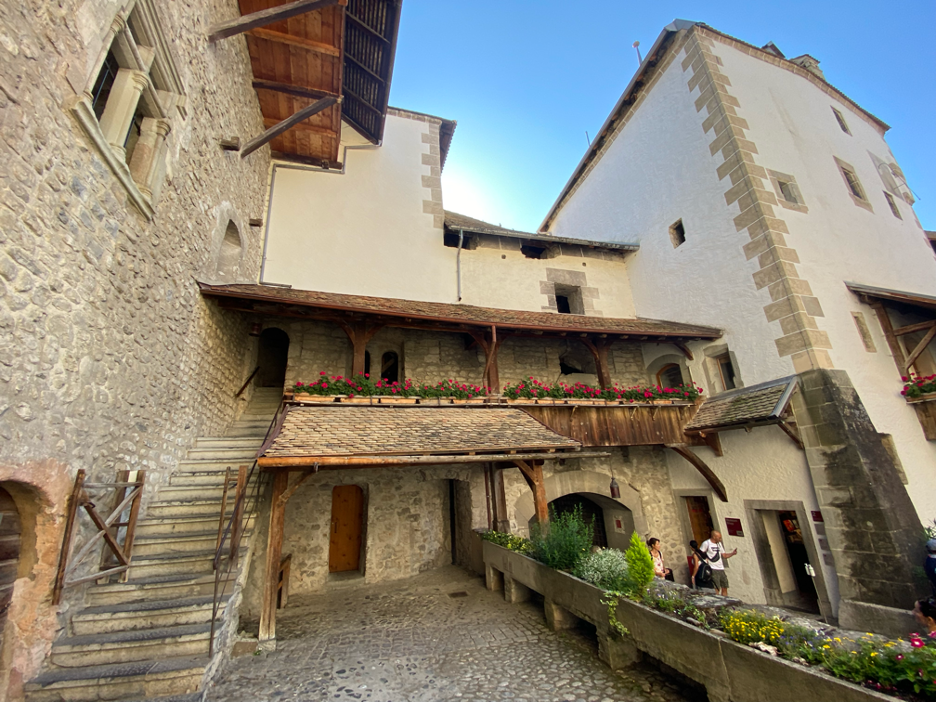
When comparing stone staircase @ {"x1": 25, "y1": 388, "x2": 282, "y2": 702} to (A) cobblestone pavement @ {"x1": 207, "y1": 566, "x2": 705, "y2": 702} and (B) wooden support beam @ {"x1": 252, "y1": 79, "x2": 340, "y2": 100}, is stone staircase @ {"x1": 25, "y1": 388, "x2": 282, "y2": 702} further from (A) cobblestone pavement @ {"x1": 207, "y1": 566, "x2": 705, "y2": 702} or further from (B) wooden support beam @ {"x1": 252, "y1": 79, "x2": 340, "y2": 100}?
(B) wooden support beam @ {"x1": 252, "y1": 79, "x2": 340, "y2": 100}

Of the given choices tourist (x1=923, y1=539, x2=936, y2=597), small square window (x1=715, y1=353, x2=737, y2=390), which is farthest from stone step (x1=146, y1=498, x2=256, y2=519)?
small square window (x1=715, y1=353, x2=737, y2=390)

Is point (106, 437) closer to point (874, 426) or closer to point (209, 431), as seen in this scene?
point (209, 431)

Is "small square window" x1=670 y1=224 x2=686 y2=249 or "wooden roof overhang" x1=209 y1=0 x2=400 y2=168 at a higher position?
"wooden roof overhang" x1=209 y1=0 x2=400 y2=168

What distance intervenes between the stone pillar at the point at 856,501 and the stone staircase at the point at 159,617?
7.89m

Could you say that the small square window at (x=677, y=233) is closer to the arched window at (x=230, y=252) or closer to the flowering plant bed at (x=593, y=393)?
the flowering plant bed at (x=593, y=393)

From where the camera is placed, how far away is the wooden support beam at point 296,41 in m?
6.93

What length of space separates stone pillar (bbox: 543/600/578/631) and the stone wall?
4675 mm

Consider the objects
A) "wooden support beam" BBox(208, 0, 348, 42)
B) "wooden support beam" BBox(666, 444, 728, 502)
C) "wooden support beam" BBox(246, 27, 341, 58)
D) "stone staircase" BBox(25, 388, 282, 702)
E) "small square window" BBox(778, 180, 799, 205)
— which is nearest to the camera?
"stone staircase" BBox(25, 388, 282, 702)

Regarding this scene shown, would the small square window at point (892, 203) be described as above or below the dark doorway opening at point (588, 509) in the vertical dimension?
above

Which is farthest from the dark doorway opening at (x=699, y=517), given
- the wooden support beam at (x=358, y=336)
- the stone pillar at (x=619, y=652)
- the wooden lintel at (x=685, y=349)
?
the wooden support beam at (x=358, y=336)

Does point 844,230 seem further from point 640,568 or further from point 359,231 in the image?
point 359,231

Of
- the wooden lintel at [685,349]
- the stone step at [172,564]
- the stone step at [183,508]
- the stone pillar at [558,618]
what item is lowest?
the stone pillar at [558,618]

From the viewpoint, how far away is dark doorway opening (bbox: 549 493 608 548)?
9.67 metres

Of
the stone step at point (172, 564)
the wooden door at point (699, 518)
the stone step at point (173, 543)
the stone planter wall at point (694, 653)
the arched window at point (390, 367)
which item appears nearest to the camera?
the stone planter wall at point (694, 653)
